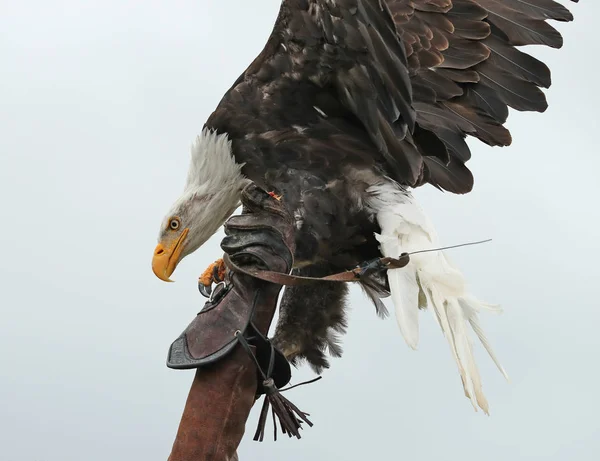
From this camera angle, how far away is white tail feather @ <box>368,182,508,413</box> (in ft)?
12.2

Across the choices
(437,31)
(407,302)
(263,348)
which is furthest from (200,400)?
(437,31)

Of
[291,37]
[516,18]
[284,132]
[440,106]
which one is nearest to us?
[291,37]

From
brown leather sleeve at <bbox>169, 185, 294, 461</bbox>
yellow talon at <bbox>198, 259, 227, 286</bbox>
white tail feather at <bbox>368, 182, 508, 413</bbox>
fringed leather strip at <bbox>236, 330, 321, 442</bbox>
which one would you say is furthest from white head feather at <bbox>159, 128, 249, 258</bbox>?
fringed leather strip at <bbox>236, 330, 321, 442</bbox>

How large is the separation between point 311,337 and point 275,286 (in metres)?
1.04

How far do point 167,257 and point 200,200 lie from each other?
0.29m

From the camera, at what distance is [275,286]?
Answer: 3.52m

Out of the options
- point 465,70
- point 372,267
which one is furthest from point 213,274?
point 465,70

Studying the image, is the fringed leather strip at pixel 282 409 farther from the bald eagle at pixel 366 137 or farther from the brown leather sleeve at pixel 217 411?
the bald eagle at pixel 366 137

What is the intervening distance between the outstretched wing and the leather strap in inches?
17.1

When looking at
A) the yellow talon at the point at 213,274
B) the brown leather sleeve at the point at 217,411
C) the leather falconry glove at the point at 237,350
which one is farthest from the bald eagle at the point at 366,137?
the brown leather sleeve at the point at 217,411

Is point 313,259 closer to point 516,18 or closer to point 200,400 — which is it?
point 200,400

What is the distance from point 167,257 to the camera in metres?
4.38

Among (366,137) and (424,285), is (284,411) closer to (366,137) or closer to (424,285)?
(424,285)

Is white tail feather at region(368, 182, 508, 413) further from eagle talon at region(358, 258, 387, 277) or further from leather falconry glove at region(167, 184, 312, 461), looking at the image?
leather falconry glove at region(167, 184, 312, 461)
